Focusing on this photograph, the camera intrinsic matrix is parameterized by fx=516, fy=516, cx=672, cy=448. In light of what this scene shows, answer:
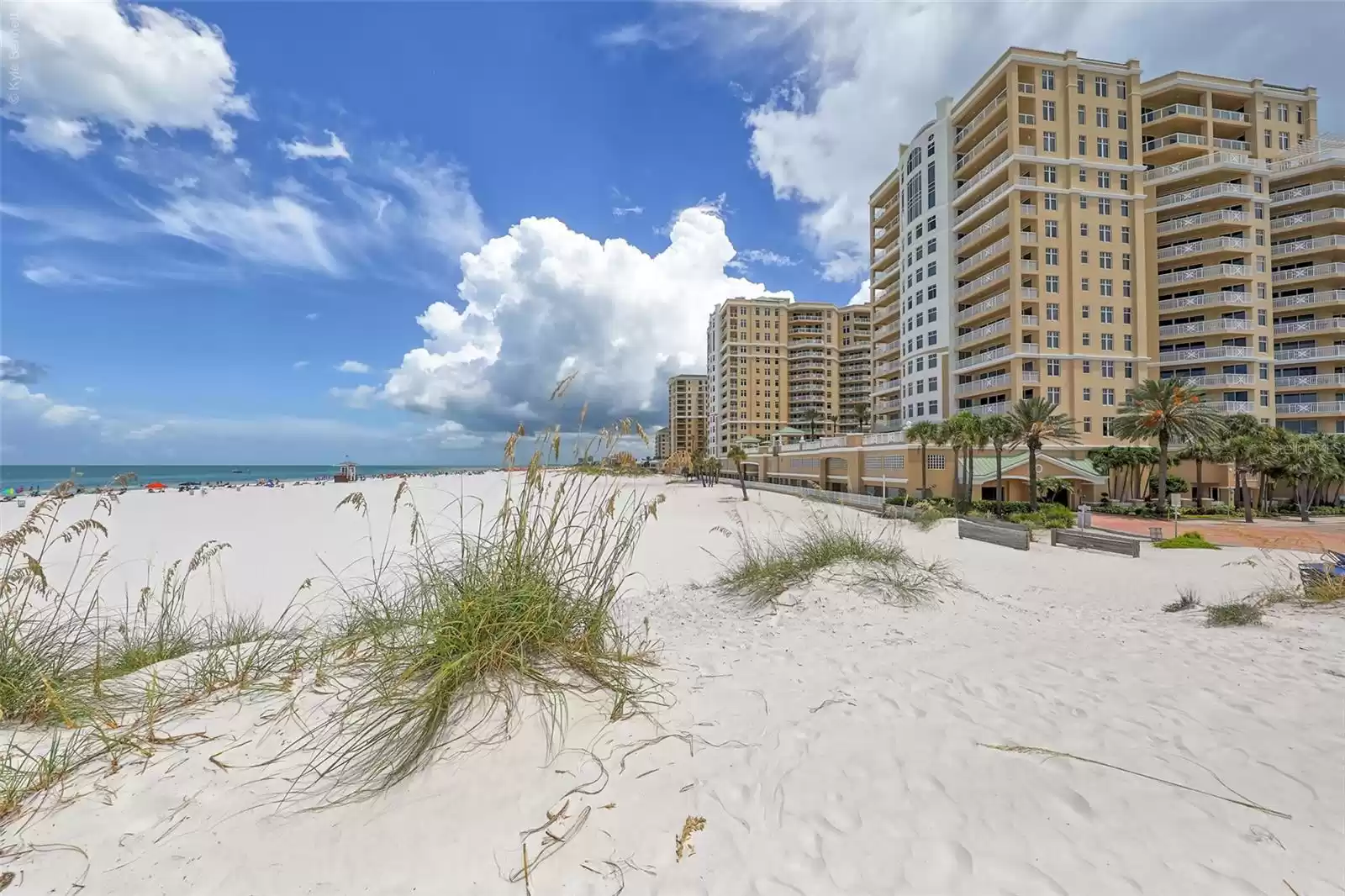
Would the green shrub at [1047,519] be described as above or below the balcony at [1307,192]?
below

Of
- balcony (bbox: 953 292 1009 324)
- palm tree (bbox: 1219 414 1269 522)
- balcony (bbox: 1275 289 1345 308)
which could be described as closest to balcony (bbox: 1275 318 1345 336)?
balcony (bbox: 1275 289 1345 308)

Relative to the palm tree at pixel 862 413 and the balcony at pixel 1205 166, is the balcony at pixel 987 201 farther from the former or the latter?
the palm tree at pixel 862 413

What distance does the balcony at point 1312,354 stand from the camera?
40156mm

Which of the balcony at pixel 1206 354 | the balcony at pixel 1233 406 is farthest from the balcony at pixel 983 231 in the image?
the balcony at pixel 1233 406

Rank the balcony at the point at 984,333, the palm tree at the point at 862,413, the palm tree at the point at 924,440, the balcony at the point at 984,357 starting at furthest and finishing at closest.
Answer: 1. the palm tree at the point at 862,413
2. the balcony at the point at 984,333
3. the balcony at the point at 984,357
4. the palm tree at the point at 924,440

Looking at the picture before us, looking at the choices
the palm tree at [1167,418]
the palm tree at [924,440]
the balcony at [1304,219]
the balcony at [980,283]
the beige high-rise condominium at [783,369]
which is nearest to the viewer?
the palm tree at [1167,418]

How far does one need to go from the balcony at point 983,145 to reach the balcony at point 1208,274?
17.7m

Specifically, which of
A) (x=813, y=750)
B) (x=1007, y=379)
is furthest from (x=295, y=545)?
(x=1007, y=379)

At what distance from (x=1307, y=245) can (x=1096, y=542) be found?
49972 mm

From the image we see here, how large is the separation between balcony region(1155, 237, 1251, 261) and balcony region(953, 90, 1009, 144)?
17445 mm

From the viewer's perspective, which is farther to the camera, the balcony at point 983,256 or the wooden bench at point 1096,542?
the balcony at point 983,256

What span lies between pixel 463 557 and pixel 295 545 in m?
16.1

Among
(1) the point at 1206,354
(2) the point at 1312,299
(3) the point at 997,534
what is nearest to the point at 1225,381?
(1) the point at 1206,354

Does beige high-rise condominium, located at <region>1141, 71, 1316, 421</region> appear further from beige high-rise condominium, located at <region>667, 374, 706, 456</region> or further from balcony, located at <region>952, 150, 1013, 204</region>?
beige high-rise condominium, located at <region>667, 374, 706, 456</region>
